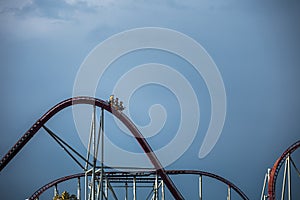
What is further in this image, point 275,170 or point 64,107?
point 275,170

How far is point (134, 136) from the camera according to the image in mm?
33438

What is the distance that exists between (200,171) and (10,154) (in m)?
12.2

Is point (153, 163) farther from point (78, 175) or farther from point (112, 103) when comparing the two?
point (78, 175)

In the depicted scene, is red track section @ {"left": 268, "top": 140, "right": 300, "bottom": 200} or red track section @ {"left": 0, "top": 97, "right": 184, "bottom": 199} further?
red track section @ {"left": 268, "top": 140, "right": 300, "bottom": 200}

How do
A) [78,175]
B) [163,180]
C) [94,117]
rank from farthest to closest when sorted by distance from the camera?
1. [78,175]
2. [163,180]
3. [94,117]

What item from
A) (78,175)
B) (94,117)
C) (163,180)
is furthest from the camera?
(78,175)

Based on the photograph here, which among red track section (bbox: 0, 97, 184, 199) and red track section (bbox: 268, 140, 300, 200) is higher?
red track section (bbox: 0, 97, 184, 199)

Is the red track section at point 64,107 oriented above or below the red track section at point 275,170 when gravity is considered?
above

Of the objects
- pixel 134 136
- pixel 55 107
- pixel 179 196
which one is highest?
pixel 55 107

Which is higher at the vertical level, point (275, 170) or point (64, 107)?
point (64, 107)

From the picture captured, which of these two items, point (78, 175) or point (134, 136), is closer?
point (134, 136)

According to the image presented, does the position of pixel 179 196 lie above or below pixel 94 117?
below

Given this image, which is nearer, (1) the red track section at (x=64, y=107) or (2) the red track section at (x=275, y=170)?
(1) the red track section at (x=64, y=107)

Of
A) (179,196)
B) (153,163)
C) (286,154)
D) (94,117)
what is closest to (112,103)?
(94,117)
